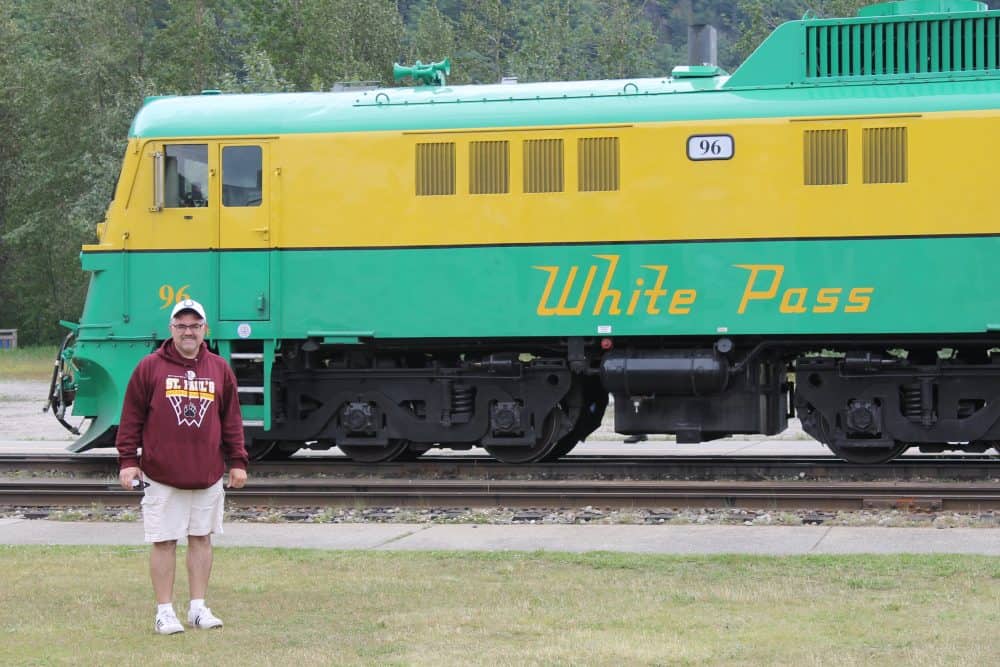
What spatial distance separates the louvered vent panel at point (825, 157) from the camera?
1341 cm

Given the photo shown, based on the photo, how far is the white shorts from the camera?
775 cm

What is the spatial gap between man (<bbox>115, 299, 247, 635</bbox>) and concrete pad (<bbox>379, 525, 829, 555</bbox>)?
2680 millimetres

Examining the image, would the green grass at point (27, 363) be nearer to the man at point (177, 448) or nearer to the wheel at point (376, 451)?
the wheel at point (376, 451)

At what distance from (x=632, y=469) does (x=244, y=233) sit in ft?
15.1

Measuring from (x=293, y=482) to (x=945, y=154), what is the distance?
271 inches

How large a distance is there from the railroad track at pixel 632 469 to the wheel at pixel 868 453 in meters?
0.12

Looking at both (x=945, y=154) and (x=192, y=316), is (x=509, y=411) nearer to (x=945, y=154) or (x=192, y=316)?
(x=945, y=154)

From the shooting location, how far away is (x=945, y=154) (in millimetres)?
13156

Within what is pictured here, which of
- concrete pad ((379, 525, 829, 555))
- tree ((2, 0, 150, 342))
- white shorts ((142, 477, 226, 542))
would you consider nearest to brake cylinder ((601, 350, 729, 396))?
concrete pad ((379, 525, 829, 555))

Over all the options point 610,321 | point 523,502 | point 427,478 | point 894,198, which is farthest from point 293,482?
point 894,198

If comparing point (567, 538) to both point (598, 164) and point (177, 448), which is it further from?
point (598, 164)

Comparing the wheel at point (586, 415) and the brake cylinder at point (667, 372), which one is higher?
the brake cylinder at point (667, 372)

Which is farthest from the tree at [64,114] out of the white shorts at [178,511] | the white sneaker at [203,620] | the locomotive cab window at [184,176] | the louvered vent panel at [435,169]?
the white sneaker at [203,620]

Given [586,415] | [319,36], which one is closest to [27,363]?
[319,36]
